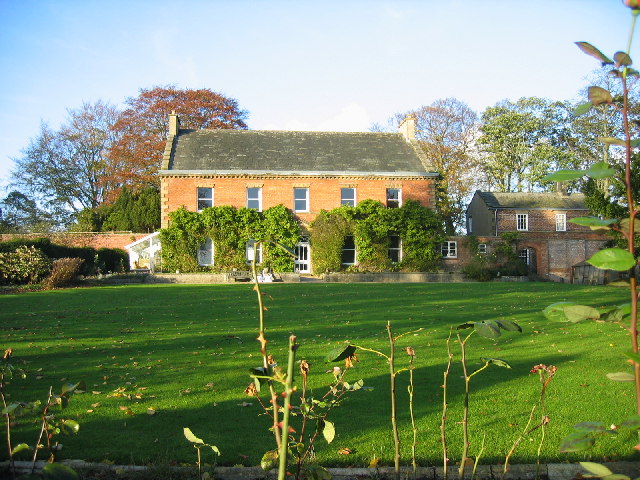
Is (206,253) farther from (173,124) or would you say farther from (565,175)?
(565,175)

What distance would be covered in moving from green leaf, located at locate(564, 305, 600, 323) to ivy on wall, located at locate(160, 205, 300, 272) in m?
27.0

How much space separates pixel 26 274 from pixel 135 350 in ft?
54.2

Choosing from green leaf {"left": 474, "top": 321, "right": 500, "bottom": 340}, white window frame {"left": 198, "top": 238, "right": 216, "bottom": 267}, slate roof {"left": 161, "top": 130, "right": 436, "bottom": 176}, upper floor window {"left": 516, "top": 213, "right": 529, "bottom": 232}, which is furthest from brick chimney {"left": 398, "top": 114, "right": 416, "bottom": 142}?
green leaf {"left": 474, "top": 321, "right": 500, "bottom": 340}

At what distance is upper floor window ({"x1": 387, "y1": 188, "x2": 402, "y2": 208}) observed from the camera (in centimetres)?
3159

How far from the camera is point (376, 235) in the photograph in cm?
3027

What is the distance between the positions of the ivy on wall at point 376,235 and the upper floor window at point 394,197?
94 centimetres

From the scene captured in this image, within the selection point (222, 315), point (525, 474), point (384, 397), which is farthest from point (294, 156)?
point (525, 474)

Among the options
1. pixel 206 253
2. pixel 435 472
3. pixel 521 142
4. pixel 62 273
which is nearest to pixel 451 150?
pixel 521 142

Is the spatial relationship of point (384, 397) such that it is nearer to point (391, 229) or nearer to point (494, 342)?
point (494, 342)

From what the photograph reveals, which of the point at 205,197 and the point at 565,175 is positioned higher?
the point at 205,197

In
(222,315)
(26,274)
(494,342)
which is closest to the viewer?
(494,342)

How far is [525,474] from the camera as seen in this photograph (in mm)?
3543

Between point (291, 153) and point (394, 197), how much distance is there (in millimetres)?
6923

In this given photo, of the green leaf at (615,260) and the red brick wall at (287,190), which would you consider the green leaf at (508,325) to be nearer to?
the green leaf at (615,260)
